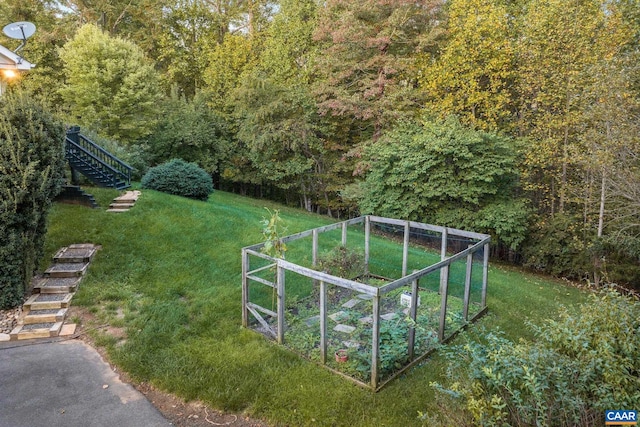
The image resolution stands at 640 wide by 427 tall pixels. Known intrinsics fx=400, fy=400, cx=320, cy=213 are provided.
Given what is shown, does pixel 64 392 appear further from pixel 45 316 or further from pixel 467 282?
pixel 467 282

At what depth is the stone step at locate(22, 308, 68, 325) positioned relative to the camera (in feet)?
20.4

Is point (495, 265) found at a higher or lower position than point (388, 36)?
lower

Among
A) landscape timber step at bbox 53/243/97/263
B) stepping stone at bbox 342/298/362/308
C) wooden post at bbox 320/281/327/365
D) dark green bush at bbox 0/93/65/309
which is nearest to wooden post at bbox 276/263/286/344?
wooden post at bbox 320/281/327/365

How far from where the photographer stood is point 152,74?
19781 millimetres

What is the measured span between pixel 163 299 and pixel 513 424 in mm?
5854

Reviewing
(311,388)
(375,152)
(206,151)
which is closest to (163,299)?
(311,388)

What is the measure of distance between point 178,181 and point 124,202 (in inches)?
90.5

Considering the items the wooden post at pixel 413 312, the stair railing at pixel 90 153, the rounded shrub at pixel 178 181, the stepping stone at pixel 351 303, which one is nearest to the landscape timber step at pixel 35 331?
the stepping stone at pixel 351 303

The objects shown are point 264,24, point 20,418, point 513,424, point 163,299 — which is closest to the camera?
point 513,424

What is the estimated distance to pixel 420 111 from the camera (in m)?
14.7

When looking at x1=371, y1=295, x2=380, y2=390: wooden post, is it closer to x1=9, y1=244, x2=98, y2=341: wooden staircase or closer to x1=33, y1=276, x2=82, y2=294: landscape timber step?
x1=9, y1=244, x2=98, y2=341: wooden staircase

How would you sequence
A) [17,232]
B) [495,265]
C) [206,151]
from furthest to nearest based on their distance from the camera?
[206,151]
[495,265]
[17,232]

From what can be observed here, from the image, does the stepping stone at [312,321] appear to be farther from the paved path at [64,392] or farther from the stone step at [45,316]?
the stone step at [45,316]

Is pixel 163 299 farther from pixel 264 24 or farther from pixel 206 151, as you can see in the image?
pixel 264 24
